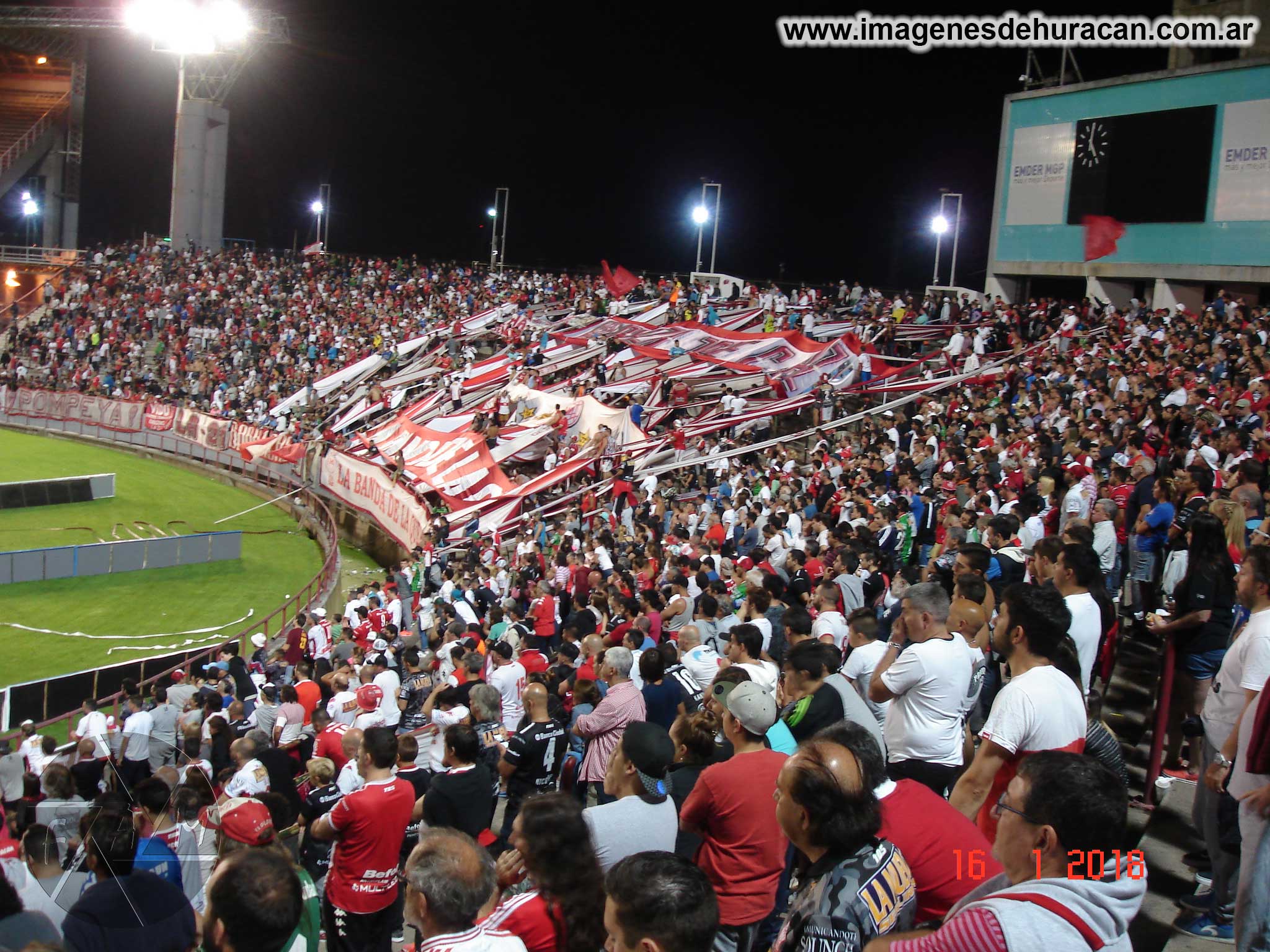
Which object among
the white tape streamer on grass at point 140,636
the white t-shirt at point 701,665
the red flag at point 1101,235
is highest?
the red flag at point 1101,235

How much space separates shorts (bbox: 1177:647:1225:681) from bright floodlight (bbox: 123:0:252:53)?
46481 millimetres

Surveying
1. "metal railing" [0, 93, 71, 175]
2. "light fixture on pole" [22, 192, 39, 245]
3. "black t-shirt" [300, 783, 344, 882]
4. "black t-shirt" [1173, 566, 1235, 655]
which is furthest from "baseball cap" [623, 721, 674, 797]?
"metal railing" [0, 93, 71, 175]

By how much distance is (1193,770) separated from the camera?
6.01 metres

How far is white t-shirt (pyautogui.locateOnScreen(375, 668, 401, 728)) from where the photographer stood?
859cm

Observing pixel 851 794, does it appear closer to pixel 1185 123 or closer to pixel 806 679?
pixel 806 679

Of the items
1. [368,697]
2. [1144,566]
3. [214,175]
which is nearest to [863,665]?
[368,697]

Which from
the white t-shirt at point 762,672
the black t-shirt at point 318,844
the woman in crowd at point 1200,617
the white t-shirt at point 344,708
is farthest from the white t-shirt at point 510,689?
the woman in crowd at point 1200,617

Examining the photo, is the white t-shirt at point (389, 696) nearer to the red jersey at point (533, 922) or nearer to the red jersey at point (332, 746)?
the red jersey at point (332, 746)

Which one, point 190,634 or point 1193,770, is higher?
point 1193,770

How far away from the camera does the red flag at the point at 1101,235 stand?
2648 cm

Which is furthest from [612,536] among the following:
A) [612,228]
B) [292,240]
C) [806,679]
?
[292,240]

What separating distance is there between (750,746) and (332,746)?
4.15 meters

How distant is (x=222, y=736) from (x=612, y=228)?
47.9 metres

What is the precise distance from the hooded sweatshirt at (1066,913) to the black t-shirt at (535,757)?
346 cm
